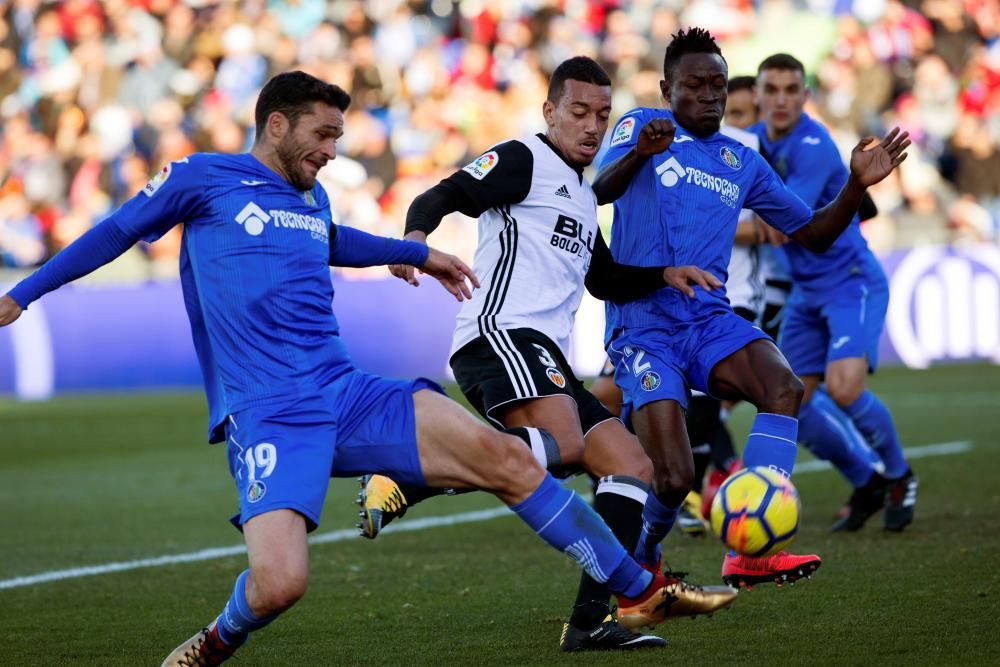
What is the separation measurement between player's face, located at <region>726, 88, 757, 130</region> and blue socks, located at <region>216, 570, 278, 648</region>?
5.48m

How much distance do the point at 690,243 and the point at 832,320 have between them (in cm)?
269

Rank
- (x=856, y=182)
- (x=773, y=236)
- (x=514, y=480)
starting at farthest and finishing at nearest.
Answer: (x=773, y=236) < (x=856, y=182) < (x=514, y=480)

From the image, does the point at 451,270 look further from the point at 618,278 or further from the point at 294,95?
the point at 618,278

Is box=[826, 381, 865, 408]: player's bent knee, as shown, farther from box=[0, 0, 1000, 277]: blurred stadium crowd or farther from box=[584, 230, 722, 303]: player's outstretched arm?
box=[0, 0, 1000, 277]: blurred stadium crowd

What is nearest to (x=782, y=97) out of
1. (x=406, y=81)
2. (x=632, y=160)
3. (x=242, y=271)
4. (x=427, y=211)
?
(x=632, y=160)

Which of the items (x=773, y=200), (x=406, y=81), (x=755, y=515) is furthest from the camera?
(x=406, y=81)

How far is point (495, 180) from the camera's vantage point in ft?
19.5

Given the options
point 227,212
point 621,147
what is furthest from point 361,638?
point 621,147

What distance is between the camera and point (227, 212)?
200 inches

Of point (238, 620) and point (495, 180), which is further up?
point (495, 180)

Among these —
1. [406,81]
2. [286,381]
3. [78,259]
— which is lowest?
[286,381]

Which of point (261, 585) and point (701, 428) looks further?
point (701, 428)

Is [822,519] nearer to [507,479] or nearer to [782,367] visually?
[782,367]

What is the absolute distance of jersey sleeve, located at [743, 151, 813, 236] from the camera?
6.57 meters
